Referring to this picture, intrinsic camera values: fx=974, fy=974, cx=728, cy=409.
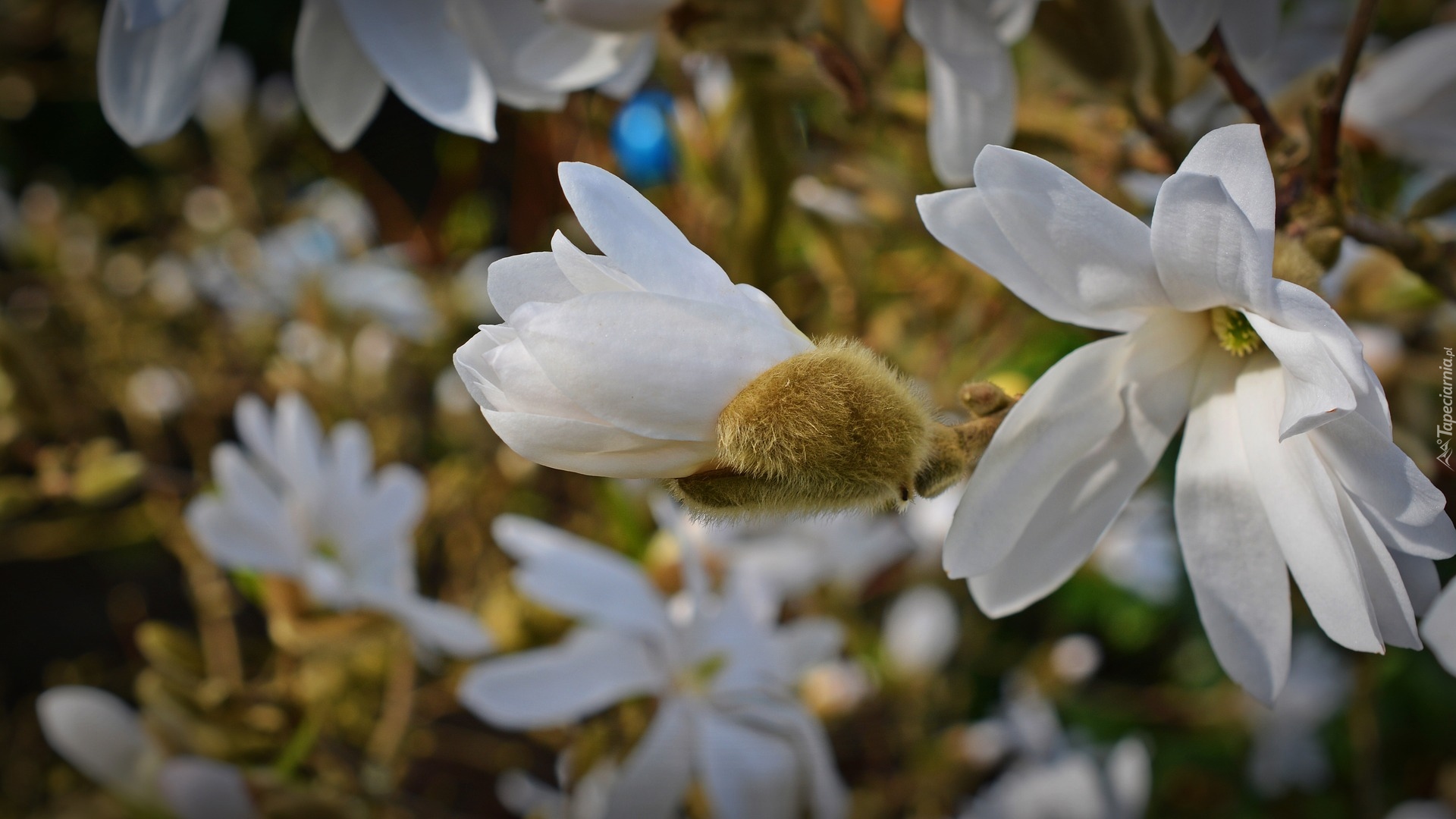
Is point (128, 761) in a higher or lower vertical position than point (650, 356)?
lower

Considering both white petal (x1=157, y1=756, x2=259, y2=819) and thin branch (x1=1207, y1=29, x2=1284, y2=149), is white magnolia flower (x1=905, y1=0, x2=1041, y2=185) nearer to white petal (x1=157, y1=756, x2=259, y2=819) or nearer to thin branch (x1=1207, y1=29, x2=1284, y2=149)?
thin branch (x1=1207, y1=29, x2=1284, y2=149)

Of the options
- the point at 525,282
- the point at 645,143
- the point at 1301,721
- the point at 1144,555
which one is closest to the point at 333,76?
the point at 525,282

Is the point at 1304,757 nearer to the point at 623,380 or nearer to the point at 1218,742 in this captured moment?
the point at 1218,742

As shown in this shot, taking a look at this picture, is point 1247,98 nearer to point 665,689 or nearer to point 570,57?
point 570,57

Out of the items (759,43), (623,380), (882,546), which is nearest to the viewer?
(623,380)

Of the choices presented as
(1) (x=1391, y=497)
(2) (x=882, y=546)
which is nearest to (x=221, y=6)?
(1) (x=1391, y=497)
